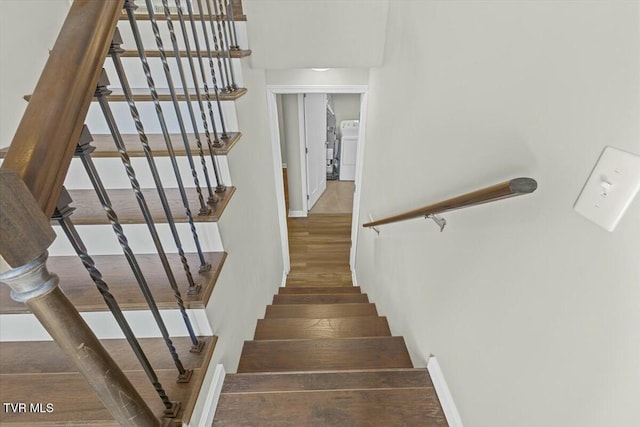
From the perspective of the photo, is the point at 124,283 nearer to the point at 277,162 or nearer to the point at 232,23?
the point at 232,23

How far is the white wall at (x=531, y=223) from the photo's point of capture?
52cm

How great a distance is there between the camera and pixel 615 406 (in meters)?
0.53

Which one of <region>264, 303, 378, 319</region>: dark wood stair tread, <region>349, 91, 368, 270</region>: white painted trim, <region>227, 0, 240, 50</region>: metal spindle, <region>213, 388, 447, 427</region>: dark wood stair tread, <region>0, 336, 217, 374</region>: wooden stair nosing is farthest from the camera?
<region>349, 91, 368, 270</region>: white painted trim

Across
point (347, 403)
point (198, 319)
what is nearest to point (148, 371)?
point (198, 319)

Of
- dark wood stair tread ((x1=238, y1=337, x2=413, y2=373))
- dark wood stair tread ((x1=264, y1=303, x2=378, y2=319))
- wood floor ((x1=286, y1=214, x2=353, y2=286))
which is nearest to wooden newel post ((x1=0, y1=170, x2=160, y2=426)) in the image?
dark wood stair tread ((x1=238, y1=337, x2=413, y2=373))

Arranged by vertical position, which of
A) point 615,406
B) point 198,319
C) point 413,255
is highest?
point 615,406

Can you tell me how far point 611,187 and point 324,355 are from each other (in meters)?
1.58

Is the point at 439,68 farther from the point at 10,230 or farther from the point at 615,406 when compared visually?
the point at 10,230

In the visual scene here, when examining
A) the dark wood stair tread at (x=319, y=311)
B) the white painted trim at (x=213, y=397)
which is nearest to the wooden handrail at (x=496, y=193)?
the white painted trim at (x=213, y=397)

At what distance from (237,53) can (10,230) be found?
1.74 meters

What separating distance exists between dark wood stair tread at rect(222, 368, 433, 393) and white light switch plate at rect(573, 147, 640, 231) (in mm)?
1091

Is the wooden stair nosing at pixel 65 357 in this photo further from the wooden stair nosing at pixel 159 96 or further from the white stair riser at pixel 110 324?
the wooden stair nosing at pixel 159 96

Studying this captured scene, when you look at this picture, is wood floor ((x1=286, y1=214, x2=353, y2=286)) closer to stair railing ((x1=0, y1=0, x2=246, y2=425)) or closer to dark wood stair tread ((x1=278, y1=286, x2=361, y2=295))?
dark wood stair tread ((x1=278, y1=286, x2=361, y2=295))

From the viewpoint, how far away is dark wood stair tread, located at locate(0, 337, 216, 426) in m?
0.90
